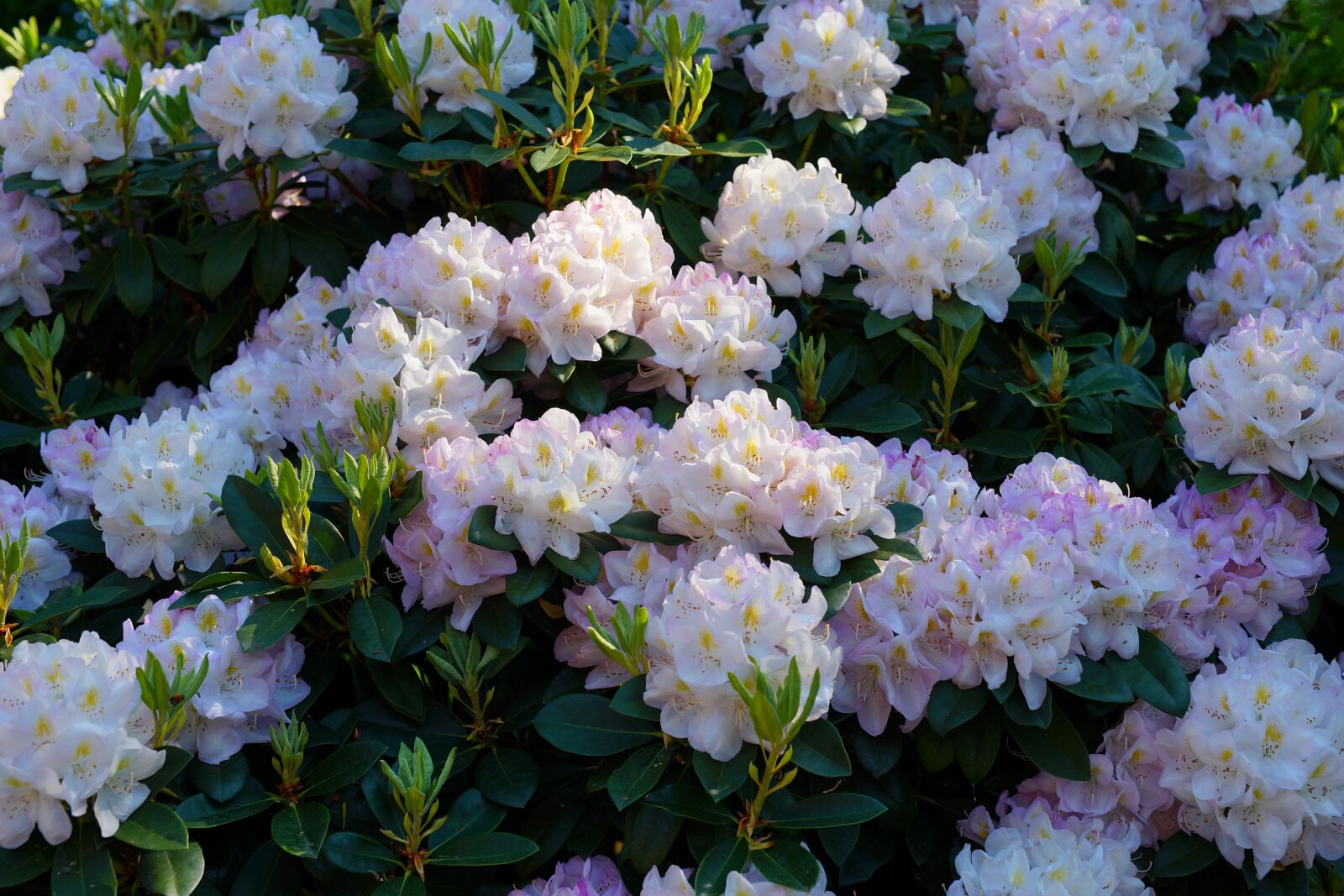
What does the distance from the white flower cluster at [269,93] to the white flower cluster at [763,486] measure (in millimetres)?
1014

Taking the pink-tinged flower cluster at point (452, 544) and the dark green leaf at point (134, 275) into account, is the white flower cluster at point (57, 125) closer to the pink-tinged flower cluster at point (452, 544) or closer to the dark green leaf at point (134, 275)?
the dark green leaf at point (134, 275)

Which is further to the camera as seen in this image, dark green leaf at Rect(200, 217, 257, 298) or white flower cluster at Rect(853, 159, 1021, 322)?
dark green leaf at Rect(200, 217, 257, 298)

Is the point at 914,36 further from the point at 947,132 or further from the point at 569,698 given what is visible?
the point at 569,698

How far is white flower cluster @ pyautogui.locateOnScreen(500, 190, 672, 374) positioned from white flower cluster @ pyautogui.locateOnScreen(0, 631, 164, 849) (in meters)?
0.75

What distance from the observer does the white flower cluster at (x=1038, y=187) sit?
2.33m

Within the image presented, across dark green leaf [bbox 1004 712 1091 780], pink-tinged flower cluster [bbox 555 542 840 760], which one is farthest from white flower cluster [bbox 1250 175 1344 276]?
pink-tinged flower cluster [bbox 555 542 840 760]

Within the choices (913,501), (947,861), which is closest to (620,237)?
(913,501)

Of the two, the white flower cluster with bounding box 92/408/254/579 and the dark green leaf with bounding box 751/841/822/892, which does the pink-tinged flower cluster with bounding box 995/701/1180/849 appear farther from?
the white flower cluster with bounding box 92/408/254/579

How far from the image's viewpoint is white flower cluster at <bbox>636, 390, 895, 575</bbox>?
1.63 metres

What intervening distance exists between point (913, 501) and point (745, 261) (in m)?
0.54

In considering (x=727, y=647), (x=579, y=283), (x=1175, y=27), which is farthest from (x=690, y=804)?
(x=1175, y=27)

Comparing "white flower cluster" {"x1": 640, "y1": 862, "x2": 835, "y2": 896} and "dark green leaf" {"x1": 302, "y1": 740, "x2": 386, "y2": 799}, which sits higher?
"white flower cluster" {"x1": 640, "y1": 862, "x2": 835, "y2": 896}

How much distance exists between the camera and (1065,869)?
160 centimetres

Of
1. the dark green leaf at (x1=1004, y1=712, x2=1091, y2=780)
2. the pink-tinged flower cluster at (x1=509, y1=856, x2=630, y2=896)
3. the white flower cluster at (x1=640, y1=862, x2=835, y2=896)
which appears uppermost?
the dark green leaf at (x1=1004, y1=712, x2=1091, y2=780)
